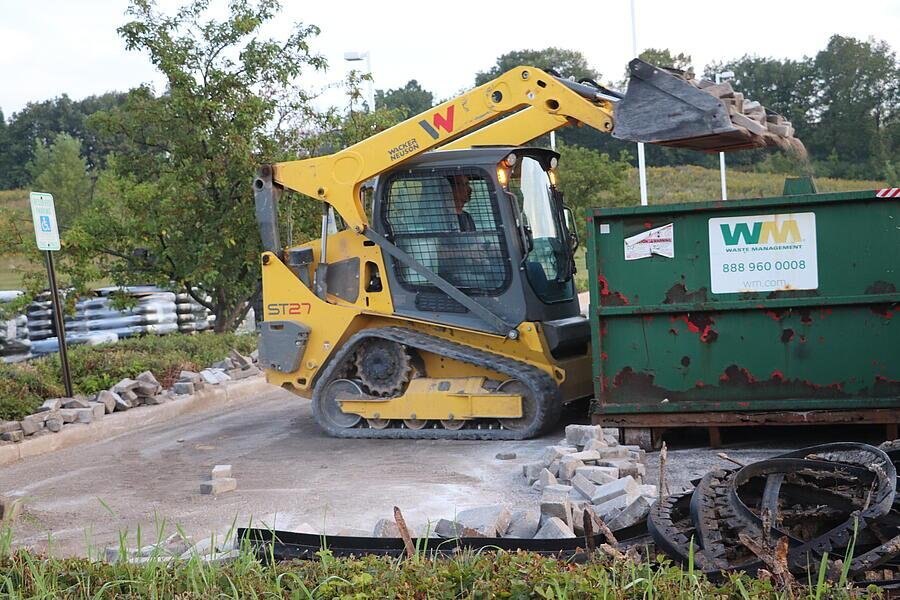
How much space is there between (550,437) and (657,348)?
1.67 metres

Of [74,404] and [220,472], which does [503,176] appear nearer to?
[220,472]

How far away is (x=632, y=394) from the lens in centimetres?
870

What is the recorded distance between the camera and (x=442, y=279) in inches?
402

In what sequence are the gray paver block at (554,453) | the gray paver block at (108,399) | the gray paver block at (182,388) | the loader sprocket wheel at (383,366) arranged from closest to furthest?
the gray paver block at (554,453)
the loader sprocket wheel at (383,366)
the gray paver block at (108,399)
the gray paver block at (182,388)

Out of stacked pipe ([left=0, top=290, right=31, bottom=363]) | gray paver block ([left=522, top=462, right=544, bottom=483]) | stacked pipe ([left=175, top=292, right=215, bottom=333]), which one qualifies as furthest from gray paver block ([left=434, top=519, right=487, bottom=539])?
stacked pipe ([left=175, top=292, right=215, bottom=333])

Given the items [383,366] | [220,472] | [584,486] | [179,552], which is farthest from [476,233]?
[179,552]

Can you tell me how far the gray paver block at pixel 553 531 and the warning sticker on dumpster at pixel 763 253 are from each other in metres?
3.59

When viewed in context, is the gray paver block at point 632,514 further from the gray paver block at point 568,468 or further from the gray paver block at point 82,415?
the gray paver block at point 82,415

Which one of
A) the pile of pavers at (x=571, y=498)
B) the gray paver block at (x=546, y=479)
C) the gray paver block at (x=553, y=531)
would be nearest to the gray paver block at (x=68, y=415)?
the pile of pavers at (x=571, y=498)

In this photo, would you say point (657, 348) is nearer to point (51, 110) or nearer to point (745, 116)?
point (745, 116)

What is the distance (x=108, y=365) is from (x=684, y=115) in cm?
792

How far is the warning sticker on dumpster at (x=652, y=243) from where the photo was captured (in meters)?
8.56

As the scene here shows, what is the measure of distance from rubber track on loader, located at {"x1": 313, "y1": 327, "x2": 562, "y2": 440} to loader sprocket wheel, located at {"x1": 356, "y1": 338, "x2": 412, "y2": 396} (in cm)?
13

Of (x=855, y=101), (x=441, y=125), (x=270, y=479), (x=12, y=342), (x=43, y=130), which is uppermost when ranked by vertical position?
(x=43, y=130)
